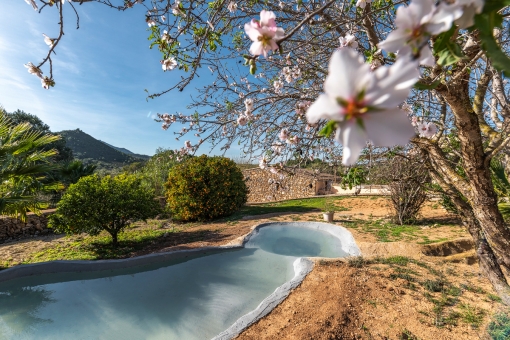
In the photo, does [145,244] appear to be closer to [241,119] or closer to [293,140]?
[241,119]

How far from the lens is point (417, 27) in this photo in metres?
0.48

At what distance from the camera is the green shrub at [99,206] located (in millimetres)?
6066

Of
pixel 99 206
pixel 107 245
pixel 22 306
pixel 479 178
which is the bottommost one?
pixel 22 306

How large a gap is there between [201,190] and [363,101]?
941 cm

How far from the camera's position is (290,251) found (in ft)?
19.9

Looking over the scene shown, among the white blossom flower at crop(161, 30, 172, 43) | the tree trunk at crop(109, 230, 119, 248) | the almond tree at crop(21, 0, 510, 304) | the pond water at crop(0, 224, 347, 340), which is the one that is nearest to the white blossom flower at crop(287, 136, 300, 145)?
the almond tree at crop(21, 0, 510, 304)

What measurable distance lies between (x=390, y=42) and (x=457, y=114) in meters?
1.70

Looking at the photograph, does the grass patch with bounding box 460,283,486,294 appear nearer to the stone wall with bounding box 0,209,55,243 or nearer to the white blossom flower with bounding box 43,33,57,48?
the white blossom flower with bounding box 43,33,57,48

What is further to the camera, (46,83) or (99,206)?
(99,206)

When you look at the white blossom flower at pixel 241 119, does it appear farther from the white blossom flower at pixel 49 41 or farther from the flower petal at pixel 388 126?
the flower petal at pixel 388 126

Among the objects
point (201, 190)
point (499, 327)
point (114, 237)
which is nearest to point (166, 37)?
point (499, 327)

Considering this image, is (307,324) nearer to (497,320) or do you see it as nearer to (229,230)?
(497,320)

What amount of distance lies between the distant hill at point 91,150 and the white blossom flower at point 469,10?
38660 mm

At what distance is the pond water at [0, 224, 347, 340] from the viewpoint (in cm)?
335
